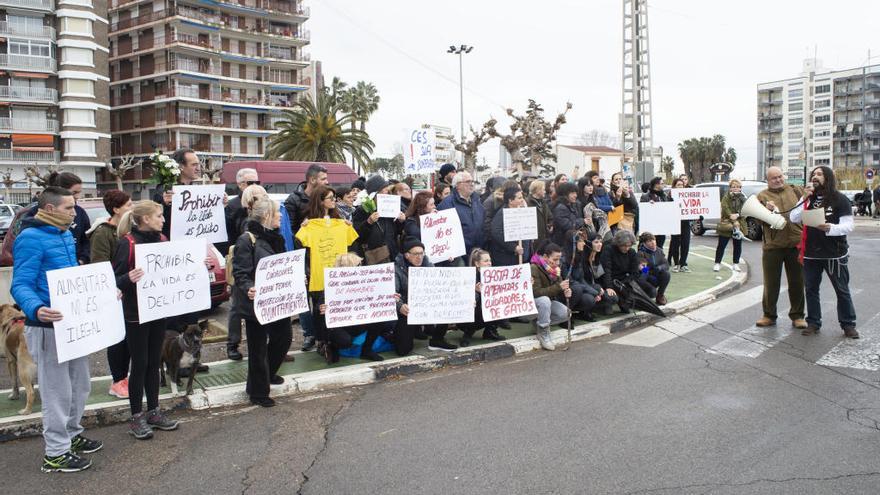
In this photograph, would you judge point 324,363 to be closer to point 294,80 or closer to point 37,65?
point 37,65

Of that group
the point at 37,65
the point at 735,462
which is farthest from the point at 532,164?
the point at 37,65

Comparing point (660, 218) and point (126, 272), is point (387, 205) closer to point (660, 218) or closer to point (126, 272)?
point (126, 272)

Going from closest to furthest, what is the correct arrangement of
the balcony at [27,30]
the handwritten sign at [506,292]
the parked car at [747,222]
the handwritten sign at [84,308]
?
the handwritten sign at [84,308] → the handwritten sign at [506,292] → the parked car at [747,222] → the balcony at [27,30]

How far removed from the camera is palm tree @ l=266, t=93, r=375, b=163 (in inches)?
2157

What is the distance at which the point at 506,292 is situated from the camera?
8273mm

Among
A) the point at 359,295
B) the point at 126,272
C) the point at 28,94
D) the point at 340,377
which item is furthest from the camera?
the point at 28,94

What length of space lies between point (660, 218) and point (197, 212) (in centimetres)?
856

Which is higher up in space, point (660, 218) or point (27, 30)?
point (27, 30)

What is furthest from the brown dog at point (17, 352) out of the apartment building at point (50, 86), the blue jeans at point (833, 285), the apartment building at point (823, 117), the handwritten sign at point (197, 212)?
the apartment building at point (823, 117)

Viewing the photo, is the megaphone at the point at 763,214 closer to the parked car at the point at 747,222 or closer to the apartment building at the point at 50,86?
the parked car at the point at 747,222

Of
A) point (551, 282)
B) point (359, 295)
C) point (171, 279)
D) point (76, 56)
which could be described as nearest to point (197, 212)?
point (359, 295)

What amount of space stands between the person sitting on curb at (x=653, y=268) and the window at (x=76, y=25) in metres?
65.3

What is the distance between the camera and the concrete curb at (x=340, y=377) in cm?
576

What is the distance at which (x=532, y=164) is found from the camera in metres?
35.9
